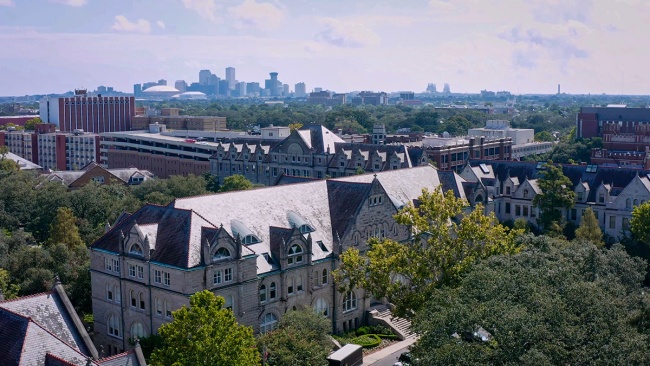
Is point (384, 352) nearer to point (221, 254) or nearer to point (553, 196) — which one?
point (221, 254)

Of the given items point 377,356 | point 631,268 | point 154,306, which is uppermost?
point 631,268

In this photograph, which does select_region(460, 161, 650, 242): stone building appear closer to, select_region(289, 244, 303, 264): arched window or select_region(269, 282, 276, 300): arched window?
select_region(289, 244, 303, 264): arched window

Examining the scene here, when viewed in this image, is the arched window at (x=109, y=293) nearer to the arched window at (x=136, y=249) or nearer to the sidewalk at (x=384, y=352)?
the arched window at (x=136, y=249)

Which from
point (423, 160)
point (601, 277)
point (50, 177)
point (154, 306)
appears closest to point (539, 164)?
point (423, 160)

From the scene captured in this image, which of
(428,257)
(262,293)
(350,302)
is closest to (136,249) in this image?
(262,293)

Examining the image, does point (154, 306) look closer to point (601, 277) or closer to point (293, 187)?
point (293, 187)
